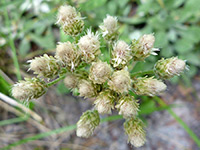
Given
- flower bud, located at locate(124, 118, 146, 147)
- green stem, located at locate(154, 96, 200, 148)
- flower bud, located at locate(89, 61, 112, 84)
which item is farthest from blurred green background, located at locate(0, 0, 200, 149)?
flower bud, located at locate(89, 61, 112, 84)

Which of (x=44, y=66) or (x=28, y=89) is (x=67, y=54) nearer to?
(x=44, y=66)

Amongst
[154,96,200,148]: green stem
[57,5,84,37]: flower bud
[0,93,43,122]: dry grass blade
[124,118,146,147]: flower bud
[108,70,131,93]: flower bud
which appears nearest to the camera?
[108,70,131,93]: flower bud

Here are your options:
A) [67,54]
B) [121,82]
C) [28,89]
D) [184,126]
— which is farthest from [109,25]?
[184,126]

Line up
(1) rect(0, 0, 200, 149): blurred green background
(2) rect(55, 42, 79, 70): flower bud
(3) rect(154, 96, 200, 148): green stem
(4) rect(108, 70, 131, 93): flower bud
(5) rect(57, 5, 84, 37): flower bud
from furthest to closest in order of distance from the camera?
(1) rect(0, 0, 200, 149): blurred green background → (3) rect(154, 96, 200, 148): green stem → (5) rect(57, 5, 84, 37): flower bud → (2) rect(55, 42, 79, 70): flower bud → (4) rect(108, 70, 131, 93): flower bud

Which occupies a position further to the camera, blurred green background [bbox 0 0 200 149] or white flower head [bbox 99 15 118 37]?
blurred green background [bbox 0 0 200 149]

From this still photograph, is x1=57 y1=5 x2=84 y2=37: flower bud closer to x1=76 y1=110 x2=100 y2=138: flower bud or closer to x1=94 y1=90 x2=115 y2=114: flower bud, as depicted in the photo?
x1=94 y1=90 x2=115 y2=114: flower bud

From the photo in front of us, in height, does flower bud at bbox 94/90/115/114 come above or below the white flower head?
below
